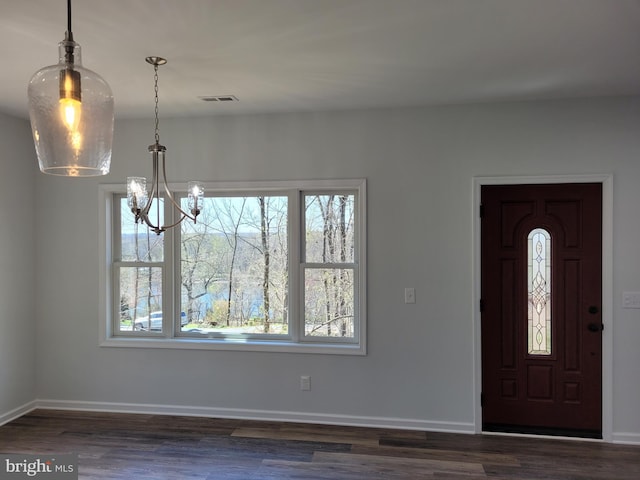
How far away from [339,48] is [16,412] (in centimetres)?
410

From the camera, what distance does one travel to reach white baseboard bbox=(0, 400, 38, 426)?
4004 mm

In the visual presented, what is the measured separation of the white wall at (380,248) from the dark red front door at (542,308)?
16 cm

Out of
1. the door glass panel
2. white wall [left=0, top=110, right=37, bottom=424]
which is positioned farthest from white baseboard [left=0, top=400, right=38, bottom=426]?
the door glass panel

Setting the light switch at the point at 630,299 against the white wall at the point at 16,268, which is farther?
the white wall at the point at 16,268

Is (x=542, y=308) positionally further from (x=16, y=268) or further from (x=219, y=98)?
(x=16, y=268)

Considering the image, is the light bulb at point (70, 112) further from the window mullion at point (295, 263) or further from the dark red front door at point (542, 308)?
the dark red front door at point (542, 308)

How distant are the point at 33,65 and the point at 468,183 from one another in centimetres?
316

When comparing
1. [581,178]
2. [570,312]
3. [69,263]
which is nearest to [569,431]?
[570,312]

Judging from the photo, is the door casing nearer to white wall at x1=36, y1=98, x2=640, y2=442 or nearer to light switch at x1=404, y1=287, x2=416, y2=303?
white wall at x1=36, y1=98, x2=640, y2=442

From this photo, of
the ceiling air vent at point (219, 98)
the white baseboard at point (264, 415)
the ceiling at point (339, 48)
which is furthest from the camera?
the white baseboard at point (264, 415)

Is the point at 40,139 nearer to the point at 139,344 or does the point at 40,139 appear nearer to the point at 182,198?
the point at 182,198

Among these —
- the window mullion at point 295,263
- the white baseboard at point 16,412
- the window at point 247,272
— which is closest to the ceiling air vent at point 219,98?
the window at point 247,272

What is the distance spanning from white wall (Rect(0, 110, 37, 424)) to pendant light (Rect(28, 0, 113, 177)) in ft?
10.6

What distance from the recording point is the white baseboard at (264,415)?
384cm
